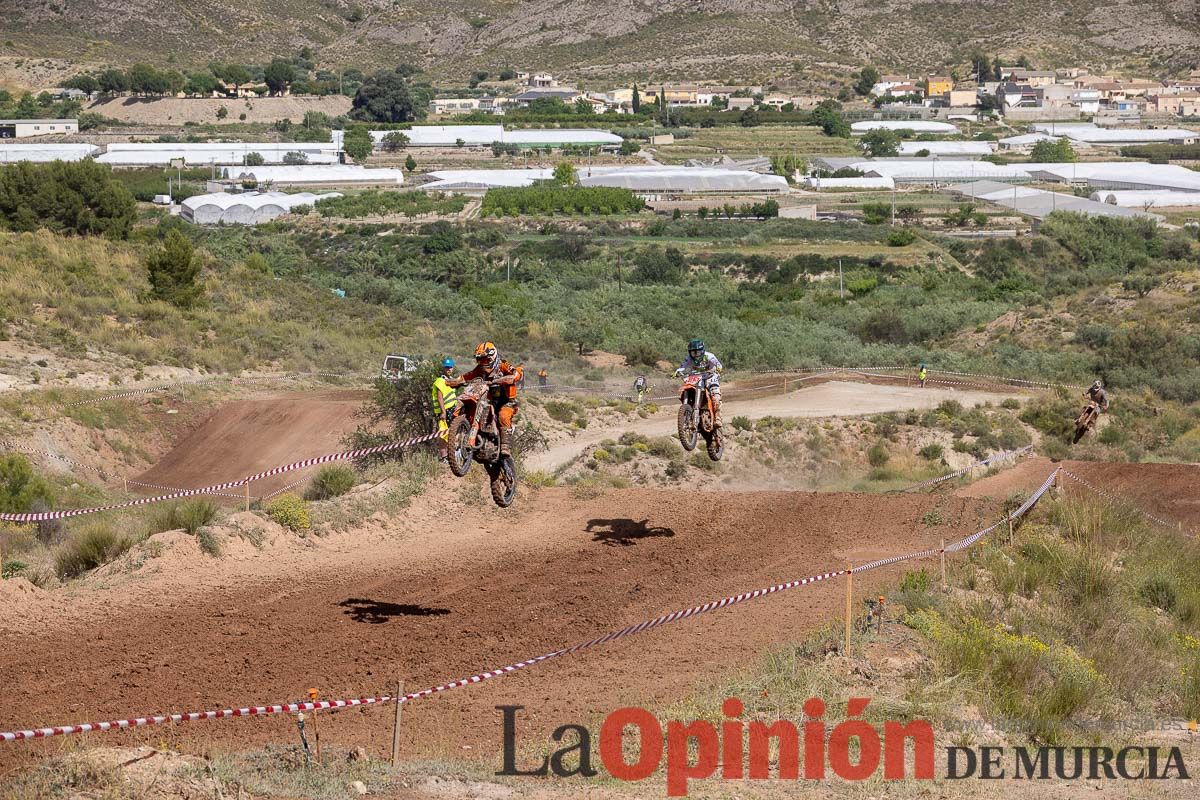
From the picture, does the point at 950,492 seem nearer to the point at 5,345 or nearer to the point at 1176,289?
the point at 5,345

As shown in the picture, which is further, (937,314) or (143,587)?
(937,314)

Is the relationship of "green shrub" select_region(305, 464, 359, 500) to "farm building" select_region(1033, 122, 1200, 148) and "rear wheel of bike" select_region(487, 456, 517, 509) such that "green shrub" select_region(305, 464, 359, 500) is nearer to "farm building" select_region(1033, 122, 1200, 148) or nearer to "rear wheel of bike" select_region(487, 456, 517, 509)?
"rear wheel of bike" select_region(487, 456, 517, 509)

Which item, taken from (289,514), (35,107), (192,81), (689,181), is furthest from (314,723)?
(192,81)

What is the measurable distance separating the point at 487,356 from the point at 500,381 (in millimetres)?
364

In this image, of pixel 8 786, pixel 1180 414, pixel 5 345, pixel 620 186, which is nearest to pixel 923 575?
pixel 8 786

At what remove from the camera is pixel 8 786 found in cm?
1139

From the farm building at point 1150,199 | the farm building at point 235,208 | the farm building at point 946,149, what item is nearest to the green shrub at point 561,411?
the farm building at point 235,208

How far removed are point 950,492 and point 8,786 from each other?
19.9 meters

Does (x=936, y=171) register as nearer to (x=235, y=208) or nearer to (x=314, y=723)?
(x=235, y=208)

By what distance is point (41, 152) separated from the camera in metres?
130

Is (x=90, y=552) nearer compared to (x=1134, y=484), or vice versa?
(x=90, y=552)

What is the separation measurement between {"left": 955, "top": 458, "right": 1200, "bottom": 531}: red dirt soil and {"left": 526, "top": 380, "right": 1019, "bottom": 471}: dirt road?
11.8 metres

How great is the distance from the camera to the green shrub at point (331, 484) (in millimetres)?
23625

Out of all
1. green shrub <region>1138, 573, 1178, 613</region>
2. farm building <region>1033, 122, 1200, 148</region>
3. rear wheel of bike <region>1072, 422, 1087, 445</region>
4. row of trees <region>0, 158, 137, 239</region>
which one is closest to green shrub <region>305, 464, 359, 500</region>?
A: green shrub <region>1138, 573, 1178, 613</region>
